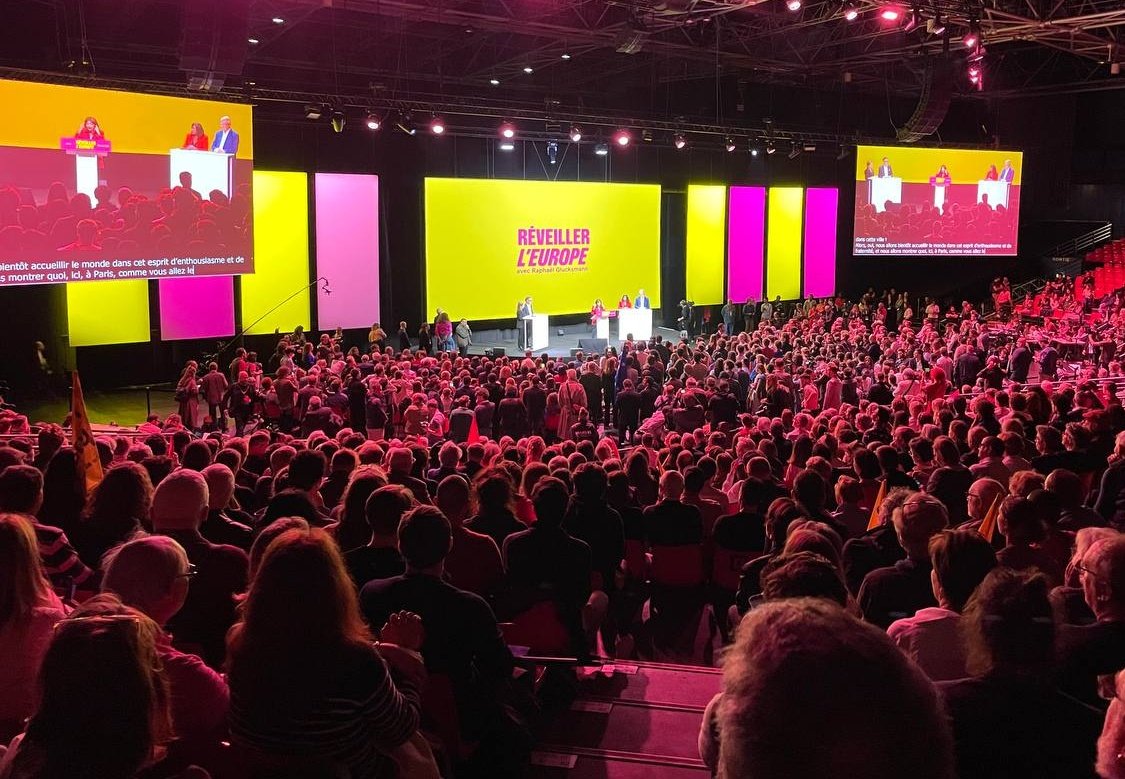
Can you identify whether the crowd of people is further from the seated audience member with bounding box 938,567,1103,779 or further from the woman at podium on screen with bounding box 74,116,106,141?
the woman at podium on screen with bounding box 74,116,106,141

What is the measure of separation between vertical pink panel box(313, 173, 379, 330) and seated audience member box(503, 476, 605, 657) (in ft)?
53.6

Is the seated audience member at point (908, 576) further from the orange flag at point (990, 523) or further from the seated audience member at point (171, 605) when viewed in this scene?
the seated audience member at point (171, 605)

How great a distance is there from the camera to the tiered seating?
2.98 m

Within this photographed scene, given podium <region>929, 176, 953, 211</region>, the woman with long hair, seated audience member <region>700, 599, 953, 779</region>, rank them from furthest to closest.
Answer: podium <region>929, 176, 953, 211</region> → the woman with long hair → seated audience member <region>700, 599, 953, 779</region>

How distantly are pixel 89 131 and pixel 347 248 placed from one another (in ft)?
24.8

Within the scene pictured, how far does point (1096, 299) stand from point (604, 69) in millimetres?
13799

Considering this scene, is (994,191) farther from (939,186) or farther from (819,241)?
(819,241)

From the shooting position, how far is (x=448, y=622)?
102 inches

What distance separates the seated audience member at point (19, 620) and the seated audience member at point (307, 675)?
0.60m

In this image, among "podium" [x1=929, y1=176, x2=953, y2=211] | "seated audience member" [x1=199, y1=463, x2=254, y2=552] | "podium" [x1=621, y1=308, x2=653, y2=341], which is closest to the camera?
"seated audience member" [x1=199, y1=463, x2=254, y2=552]

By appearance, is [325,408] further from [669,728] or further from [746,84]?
[746,84]

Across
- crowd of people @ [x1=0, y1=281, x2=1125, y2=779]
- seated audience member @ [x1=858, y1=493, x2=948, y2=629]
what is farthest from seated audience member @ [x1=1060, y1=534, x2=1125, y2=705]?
seated audience member @ [x1=858, y1=493, x2=948, y2=629]

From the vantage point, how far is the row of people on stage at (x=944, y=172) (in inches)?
910

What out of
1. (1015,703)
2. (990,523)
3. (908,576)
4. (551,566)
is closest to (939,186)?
(990,523)
